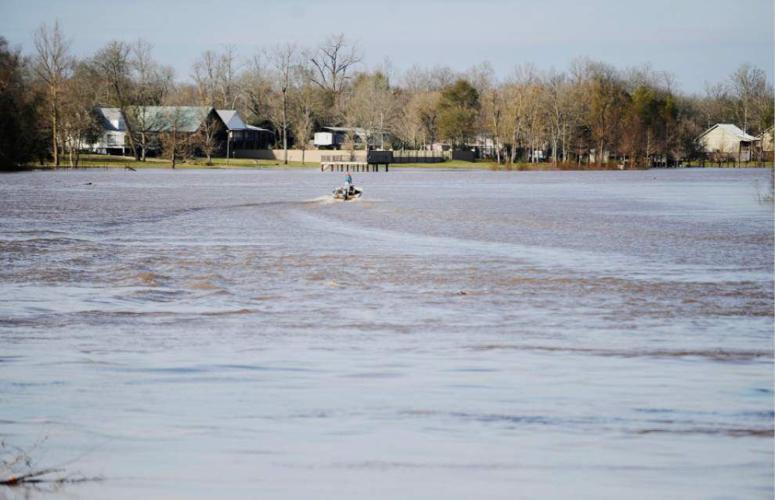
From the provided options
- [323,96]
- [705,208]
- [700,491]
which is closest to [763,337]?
[700,491]

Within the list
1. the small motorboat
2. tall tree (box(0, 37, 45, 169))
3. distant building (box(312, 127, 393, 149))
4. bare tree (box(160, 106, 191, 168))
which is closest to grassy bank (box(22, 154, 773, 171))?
bare tree (box(160, 106, 191, 168))

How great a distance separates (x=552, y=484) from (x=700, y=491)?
39.5 inches

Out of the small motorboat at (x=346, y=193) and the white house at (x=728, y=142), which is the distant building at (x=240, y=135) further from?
the small motorboat at (x=346, y=193)

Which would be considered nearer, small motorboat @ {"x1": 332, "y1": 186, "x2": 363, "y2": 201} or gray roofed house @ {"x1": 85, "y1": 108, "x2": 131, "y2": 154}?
small motorboat @ {"x1": 332, "y1": 186, "x2": 363, "y2": 201}

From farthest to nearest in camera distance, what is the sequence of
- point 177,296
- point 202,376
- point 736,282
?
1. point 736,282
2. point 177,296
3. point 202,376

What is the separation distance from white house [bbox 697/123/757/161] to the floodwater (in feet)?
400

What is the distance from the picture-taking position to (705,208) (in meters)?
41.3

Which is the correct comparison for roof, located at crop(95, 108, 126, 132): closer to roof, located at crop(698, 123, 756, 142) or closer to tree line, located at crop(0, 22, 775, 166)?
tree line, located at crop(0, 22, 775, 166)

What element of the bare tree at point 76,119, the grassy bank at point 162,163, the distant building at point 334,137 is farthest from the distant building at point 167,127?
the distant building at point 334,137

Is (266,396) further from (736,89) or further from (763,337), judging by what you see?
(736,89)

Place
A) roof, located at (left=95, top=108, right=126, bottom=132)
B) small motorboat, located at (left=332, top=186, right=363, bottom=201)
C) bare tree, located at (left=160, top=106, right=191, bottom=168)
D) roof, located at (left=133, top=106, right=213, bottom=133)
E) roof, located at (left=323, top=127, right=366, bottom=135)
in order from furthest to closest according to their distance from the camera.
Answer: roof, located at (left=323, top=127, right=366, bottom=135) → roof, located at (left=95, top=108, right=126, bottom=132) → roof, located at (left=133, top=106, right=213, bottom=133) → bare tree, located at (left=160, top=106, right=191, bottom=168) → small motorboat, located at (left=332, top=186, right=363, bottom=201)

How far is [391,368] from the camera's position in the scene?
434 inches

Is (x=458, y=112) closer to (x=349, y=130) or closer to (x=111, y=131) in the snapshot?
(x=349, y=130)

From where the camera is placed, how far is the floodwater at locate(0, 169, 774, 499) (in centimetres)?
750
